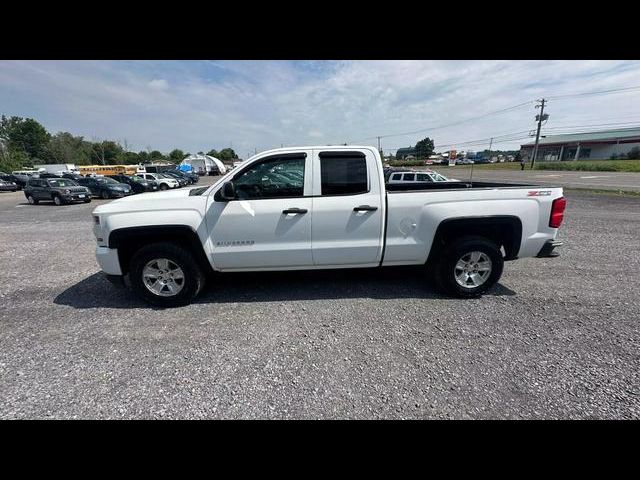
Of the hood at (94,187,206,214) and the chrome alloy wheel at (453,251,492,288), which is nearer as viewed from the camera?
the hood at (94,187,206,214)

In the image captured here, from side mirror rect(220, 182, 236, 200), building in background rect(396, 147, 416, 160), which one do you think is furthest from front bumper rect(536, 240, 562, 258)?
building in background rect(396, 147, 416, 160)

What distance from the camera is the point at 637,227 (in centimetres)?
740

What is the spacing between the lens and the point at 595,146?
63.6 meters

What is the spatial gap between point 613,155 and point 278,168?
87.3 meters

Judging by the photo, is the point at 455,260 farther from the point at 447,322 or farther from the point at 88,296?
the point at 88,296

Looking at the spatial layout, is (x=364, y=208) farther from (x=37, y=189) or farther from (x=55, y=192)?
(x=37, y=189)

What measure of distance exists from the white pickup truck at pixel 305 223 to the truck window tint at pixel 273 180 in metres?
0.01

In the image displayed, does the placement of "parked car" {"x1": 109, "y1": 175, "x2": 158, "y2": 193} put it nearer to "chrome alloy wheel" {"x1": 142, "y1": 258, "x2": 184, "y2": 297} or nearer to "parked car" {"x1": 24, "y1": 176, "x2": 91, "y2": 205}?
"parked car" {"x1": 24, "y1": 176, "x2": 91, "y2": 205}

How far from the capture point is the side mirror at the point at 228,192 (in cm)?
333

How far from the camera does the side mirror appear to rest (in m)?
3.33

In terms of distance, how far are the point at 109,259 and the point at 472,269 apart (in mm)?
4534

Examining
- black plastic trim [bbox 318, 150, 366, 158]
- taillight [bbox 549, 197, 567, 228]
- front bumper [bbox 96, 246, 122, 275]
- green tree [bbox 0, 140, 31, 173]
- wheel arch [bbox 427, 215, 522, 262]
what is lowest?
front bumper [bbox 96, 246, 122, 275]

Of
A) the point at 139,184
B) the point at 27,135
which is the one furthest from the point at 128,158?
the point at 139,184
